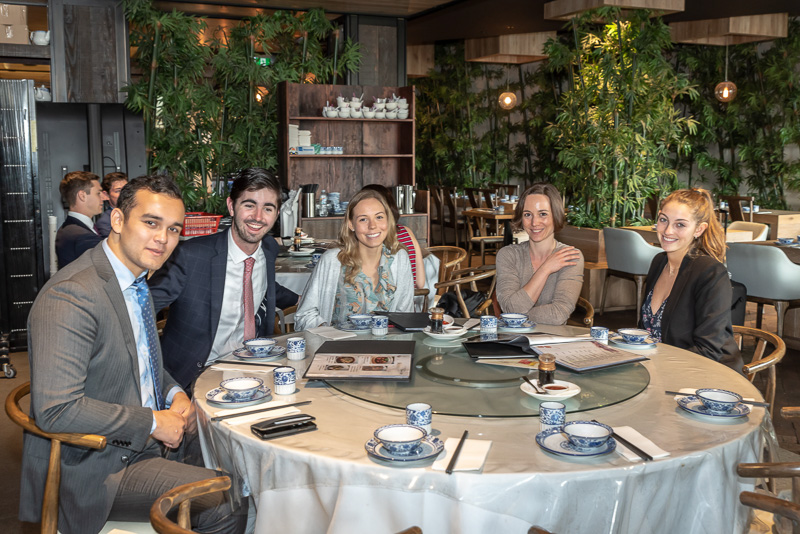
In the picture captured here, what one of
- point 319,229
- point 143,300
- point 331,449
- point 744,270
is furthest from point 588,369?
point 319,229

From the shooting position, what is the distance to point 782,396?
15.3 ft

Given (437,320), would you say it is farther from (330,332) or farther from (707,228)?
(707,228)

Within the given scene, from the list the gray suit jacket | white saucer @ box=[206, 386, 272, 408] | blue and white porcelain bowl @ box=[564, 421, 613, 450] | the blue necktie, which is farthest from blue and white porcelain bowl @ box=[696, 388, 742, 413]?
the blue necktie

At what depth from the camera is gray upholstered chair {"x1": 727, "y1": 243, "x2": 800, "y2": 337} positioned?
5.45m

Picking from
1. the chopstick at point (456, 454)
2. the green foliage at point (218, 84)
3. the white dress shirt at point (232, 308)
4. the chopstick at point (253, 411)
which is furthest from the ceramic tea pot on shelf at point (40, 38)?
the chopstick at point (456, 454)

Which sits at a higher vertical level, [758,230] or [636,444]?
[758,230]

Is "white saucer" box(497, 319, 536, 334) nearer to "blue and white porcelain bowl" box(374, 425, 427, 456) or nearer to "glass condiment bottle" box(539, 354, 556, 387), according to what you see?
"glass condiment bottle" box(539, 354, 556, 387)

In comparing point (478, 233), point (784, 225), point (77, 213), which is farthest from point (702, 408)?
point (478, 233)

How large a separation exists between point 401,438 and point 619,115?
7.05 metres

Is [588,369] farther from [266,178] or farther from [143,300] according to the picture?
[266,178]

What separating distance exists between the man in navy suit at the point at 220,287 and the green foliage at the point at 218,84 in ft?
16.3

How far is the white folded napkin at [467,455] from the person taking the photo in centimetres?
155

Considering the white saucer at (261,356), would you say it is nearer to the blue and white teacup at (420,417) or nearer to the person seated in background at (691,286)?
the blue and white teacup at (420,417)

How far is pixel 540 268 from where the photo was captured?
11.6 feet
